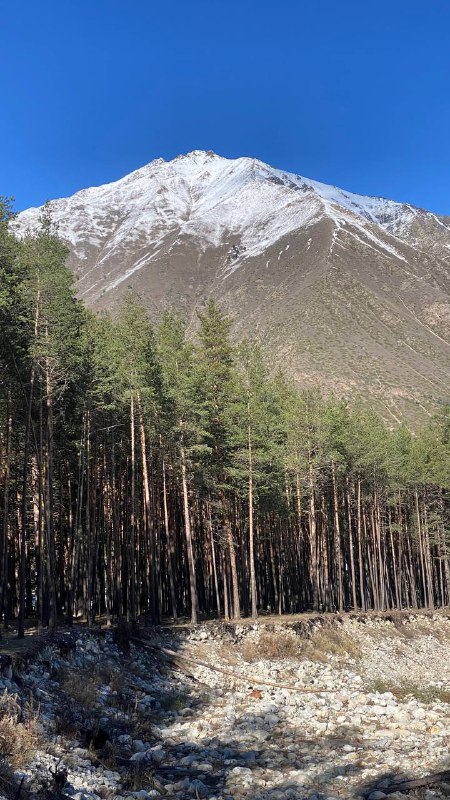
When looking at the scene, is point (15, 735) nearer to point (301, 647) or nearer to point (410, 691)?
point (410, 691)

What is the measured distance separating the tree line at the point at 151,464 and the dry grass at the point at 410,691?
883cm

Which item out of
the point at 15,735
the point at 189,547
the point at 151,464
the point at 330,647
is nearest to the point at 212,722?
the point at 15,735

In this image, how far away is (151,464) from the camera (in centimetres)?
3006

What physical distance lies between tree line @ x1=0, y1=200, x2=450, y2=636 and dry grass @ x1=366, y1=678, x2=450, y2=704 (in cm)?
883

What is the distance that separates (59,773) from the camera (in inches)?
333

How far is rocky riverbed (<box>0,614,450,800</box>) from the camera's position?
32.0 ft

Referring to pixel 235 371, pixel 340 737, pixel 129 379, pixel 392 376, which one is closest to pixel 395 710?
pixel 340 737

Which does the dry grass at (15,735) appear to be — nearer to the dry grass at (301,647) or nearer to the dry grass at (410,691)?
the dry grass at (410,691)

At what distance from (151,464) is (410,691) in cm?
1636

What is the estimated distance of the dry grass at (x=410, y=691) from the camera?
18.2 metres

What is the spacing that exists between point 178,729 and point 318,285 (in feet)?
444

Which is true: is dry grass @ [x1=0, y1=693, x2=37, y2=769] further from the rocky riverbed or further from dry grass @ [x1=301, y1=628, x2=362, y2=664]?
dry grass @ [x1=301, y1=628, x2=362, y2=664]

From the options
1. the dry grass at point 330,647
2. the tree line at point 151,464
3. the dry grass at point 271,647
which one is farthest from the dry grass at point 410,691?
the tree line at point 151,464

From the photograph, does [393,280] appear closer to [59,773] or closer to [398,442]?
[398,442]
